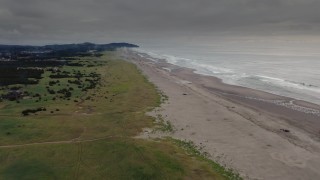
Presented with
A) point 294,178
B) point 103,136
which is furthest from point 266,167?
point 103,136

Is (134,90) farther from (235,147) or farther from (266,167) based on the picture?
(266,167)

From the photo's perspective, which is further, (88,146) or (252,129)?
(252,129)

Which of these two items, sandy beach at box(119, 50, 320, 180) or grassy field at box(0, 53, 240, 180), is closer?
grassy field at box(0, 53, 240, 180)

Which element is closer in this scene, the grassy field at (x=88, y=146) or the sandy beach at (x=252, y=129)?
the grassy field at (x=88, y=146)

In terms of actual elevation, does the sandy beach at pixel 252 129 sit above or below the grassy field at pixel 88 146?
above
